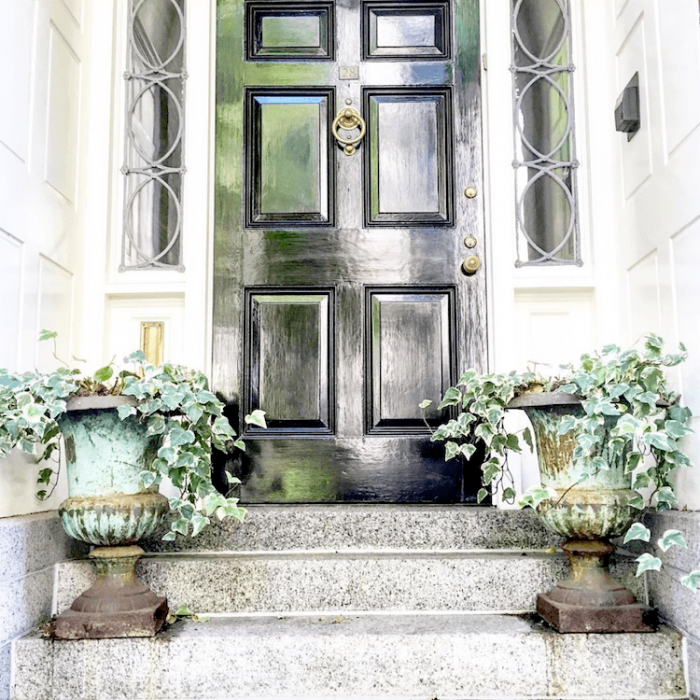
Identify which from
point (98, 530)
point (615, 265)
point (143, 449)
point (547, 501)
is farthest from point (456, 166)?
point (98, 530)

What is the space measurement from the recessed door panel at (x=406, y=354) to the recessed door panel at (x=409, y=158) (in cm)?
26

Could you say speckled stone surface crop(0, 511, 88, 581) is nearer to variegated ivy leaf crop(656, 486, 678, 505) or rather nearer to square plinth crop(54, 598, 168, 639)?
square plinth crop(54, 598, 168, 639)

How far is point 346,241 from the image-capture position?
247cm

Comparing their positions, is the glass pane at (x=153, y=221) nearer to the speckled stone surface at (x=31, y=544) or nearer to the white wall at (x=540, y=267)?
the speckled stone surface at (x=31, y=544)

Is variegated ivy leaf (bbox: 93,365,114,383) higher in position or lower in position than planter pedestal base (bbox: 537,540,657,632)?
higher

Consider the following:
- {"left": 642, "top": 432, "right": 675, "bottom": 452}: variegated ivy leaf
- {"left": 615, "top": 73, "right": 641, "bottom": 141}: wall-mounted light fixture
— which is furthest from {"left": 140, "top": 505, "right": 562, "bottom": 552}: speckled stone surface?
{"left": 615, "top": 73, "right": 641, "bottom": 141}: wall-mounted light fixture

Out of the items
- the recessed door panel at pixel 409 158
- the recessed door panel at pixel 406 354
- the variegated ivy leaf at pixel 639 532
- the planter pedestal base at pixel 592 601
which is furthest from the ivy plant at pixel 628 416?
the recessed door panel at pixel 409 158

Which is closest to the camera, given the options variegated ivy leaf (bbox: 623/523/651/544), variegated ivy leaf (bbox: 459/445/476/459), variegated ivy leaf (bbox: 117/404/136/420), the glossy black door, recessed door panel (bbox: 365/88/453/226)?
variegated ivy leaf (bbox: 623/523/651/544)

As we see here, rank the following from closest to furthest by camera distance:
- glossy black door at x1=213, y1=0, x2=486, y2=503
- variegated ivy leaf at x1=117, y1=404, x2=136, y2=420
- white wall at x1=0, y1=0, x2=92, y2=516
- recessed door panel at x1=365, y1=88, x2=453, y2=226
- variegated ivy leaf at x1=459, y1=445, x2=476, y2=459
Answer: variegated ivy leaf at x1=117, y1=404, x2=136, y2=420 → white wall at x1=0, y1=0, x2=92, y2=516 → variegated ivy leaf at x1=459, y1=445, x2=476, y2=459 → glossy black door at x1=213, y1=0, x2=486, y2=503 → recessed door panel at x1=365, y1=88, x2=453, y2=226

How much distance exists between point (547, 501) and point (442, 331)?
797mm

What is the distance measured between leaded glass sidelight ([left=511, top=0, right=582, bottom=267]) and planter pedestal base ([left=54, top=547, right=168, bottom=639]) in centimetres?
151

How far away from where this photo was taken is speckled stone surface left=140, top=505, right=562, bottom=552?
2121mm

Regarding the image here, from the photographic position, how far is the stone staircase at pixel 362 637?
168 centimetres

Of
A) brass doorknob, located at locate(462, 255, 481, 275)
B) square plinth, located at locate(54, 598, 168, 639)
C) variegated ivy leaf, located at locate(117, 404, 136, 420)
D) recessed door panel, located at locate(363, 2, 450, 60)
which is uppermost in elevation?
recessed door panel, located at locate(363, 2, 450, 60)
